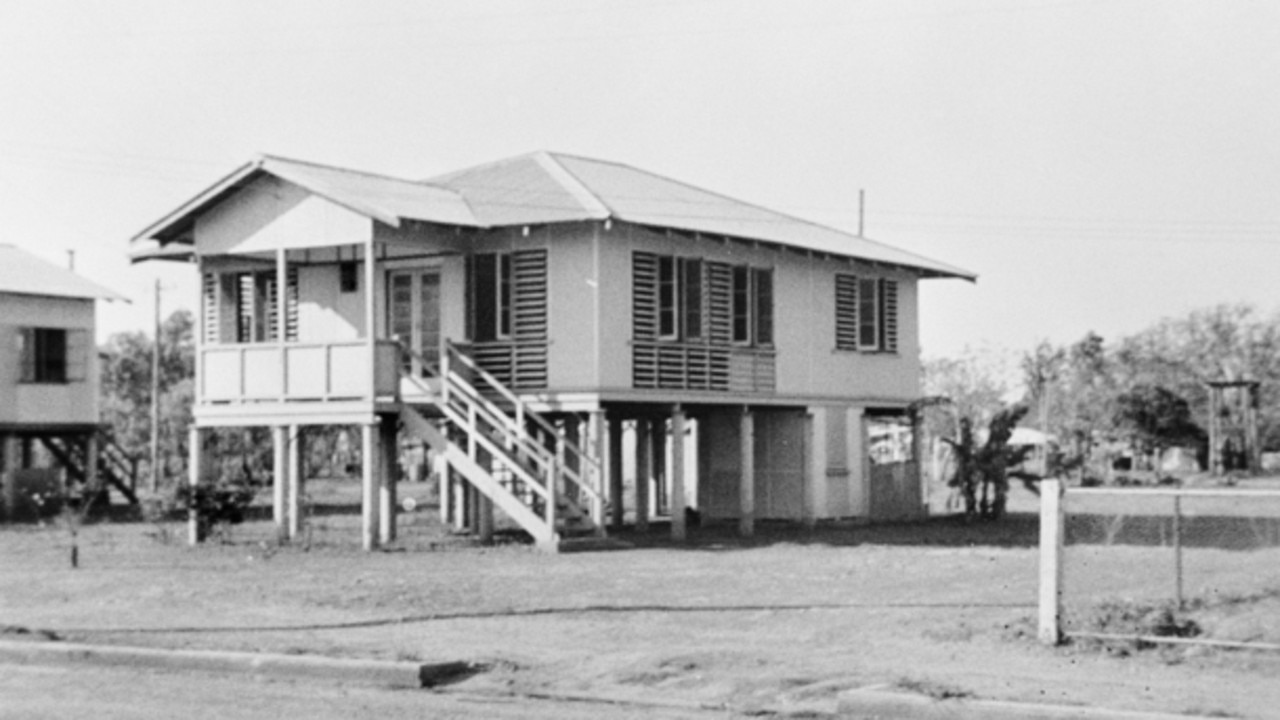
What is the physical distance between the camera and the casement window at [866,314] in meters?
35.3

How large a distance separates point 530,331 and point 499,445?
189 cm

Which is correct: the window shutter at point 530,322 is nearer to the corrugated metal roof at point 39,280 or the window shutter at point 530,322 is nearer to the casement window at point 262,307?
the casement window at point 262,307

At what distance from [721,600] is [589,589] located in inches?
81.6

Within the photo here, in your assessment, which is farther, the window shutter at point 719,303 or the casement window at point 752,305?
the casement window at point 752,305

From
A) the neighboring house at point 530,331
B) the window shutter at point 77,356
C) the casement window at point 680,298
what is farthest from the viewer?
the window shutter at point 77,356

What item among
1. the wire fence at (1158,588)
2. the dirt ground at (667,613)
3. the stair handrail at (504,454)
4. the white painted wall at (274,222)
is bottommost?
the dirt ground at (667,613)

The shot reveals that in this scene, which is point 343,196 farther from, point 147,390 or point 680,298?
point 147,390

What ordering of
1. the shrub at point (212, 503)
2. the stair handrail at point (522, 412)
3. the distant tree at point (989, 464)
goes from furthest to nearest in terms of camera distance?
the distant tree at point (989, 464), the shrub at point (212, 503), the stair handrail at point (522, 412)

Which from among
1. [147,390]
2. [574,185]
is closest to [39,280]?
[574,185]

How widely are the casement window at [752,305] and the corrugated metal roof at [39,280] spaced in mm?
18446

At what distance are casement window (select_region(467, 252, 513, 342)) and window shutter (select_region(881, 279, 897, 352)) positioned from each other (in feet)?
32.0

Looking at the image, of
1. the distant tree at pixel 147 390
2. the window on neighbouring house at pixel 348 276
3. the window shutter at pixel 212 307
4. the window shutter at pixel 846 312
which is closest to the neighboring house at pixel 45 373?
the window shutter at pixel 212 307

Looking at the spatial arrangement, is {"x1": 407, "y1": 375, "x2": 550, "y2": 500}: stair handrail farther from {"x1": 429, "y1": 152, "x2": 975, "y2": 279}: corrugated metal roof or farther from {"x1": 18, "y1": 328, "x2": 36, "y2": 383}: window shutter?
{"x1": 18, "y1": 328, "x2": 36, "y2": 383}: window shutter

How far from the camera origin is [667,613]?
17.7 metres
